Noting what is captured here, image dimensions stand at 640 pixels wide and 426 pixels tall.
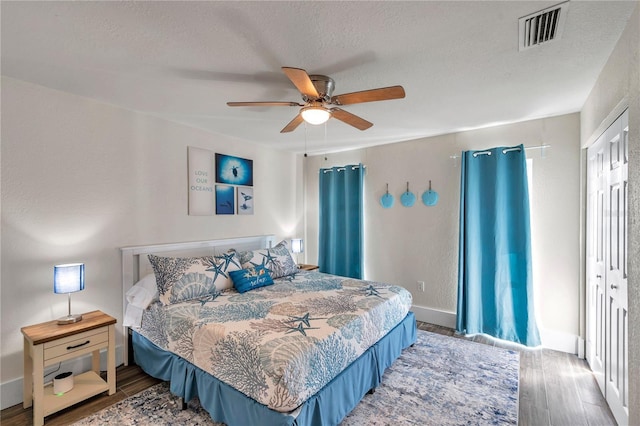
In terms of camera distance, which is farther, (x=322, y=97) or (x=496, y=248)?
(x=496, y=248)

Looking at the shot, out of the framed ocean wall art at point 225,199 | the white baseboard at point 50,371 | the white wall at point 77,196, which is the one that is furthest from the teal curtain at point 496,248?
the white baseboard at point 50,371

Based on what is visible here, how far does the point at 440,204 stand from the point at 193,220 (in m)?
3.12

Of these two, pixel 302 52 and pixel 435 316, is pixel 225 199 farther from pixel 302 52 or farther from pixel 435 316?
pixel 435 316

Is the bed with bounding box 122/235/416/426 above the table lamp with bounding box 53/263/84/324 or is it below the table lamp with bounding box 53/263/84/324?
below

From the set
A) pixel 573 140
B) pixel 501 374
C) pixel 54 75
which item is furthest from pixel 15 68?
pixel 573 140

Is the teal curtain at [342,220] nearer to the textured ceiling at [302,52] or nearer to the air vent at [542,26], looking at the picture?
the textured ceiling at [302,52]

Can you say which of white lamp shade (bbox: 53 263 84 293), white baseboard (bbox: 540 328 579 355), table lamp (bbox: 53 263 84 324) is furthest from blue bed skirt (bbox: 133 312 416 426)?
white baseboard (bbox: 540 328 579 355)

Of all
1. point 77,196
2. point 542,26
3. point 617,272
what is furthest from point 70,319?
point 617,272

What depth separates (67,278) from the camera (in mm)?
2201

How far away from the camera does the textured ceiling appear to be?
1.49m

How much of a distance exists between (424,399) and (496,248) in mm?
1891

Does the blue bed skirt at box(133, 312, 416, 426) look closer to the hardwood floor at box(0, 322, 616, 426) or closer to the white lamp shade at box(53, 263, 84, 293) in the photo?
the hardwood floor at box(0, 322, 616, 426)

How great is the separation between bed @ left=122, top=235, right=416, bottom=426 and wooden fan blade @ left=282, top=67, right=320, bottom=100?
5.26ft

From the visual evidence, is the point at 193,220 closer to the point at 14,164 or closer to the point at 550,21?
the point at 14,164
